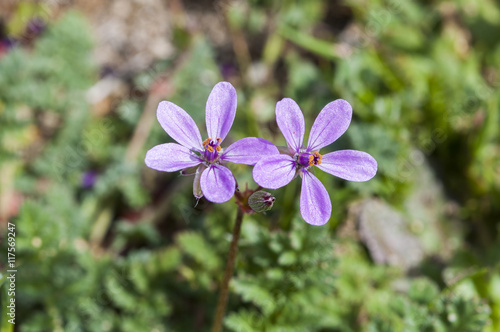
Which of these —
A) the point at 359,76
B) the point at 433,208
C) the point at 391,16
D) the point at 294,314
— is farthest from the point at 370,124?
the point at 294,314

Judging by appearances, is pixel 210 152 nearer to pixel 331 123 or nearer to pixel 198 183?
pixel 198 183

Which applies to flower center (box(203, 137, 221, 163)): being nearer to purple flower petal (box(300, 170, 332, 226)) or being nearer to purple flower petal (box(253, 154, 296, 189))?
purple flower petal (box(253, 154, 296, 189))

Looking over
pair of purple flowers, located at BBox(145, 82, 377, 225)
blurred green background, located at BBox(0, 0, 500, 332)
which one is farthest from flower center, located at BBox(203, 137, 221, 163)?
blurred green background, located at BBox(0, 0, 500, 332)

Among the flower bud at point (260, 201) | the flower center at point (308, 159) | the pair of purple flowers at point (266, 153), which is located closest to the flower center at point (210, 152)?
the pair of purple flowers at point (266, 153)

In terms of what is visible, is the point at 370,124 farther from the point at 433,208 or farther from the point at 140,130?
the point at 140,130

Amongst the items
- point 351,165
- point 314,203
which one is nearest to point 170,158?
point 314,203

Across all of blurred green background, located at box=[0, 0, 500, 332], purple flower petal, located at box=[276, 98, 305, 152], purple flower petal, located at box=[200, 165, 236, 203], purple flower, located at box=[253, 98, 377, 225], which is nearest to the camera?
purple flower petal, located at box=[200, 165, 236, 203]

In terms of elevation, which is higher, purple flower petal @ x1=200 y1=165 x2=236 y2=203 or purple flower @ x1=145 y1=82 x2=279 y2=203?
purple flower @ x1=145 y1=82 x2=279 y2=203
